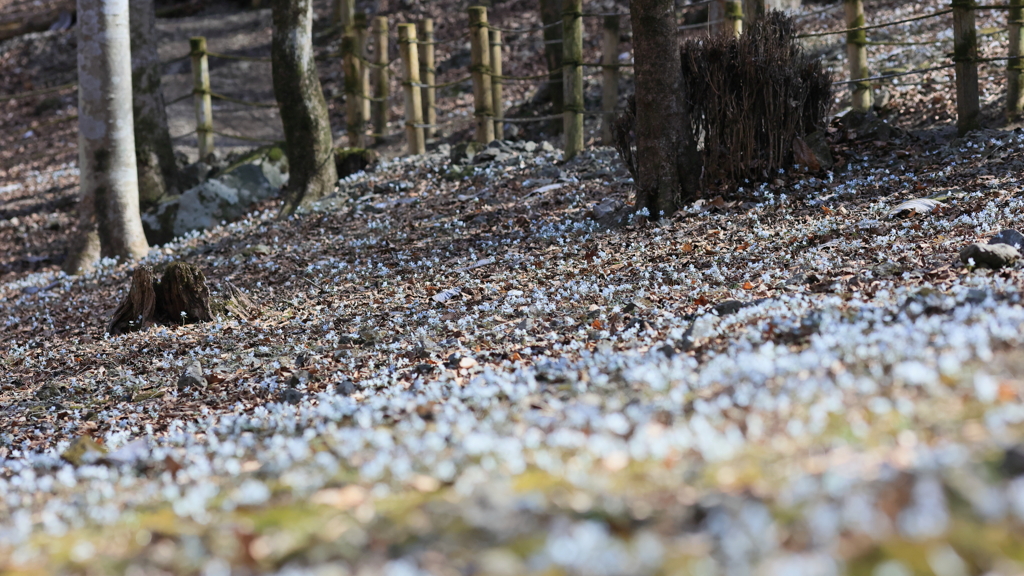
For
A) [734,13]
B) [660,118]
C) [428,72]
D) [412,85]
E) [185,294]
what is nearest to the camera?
[185,294]

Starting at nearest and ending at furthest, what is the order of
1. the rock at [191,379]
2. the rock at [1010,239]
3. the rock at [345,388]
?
1. the rock at [345,388]
2. the rock at [1010,239]
3. the rock at [191,379]

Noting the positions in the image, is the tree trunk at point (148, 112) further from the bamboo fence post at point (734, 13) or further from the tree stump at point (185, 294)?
the bamboo fence post at point (734, 13)

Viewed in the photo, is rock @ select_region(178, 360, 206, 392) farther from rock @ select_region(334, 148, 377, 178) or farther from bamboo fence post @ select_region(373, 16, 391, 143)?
bamboo fence post @ select_region(373, 16, 391, 143)

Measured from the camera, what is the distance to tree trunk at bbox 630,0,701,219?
762cm

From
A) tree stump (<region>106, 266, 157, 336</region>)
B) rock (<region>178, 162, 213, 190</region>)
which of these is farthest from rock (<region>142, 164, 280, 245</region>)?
tree stump (<region>106, 266, 157, 336</region>)

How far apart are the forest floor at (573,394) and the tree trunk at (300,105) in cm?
170

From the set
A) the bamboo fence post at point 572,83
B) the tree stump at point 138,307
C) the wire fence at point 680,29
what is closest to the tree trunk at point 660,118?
the wire fence at point 680,29

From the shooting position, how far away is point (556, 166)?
1041 cm

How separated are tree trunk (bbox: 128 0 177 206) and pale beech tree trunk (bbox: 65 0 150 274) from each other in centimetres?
186

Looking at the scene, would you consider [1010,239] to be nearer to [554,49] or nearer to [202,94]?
[554,49]

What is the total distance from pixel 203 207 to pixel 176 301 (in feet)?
16.2

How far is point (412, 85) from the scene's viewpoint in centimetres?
1212

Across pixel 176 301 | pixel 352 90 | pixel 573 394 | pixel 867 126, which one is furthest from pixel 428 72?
pixel 573 394

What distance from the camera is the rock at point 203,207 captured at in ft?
38.3
